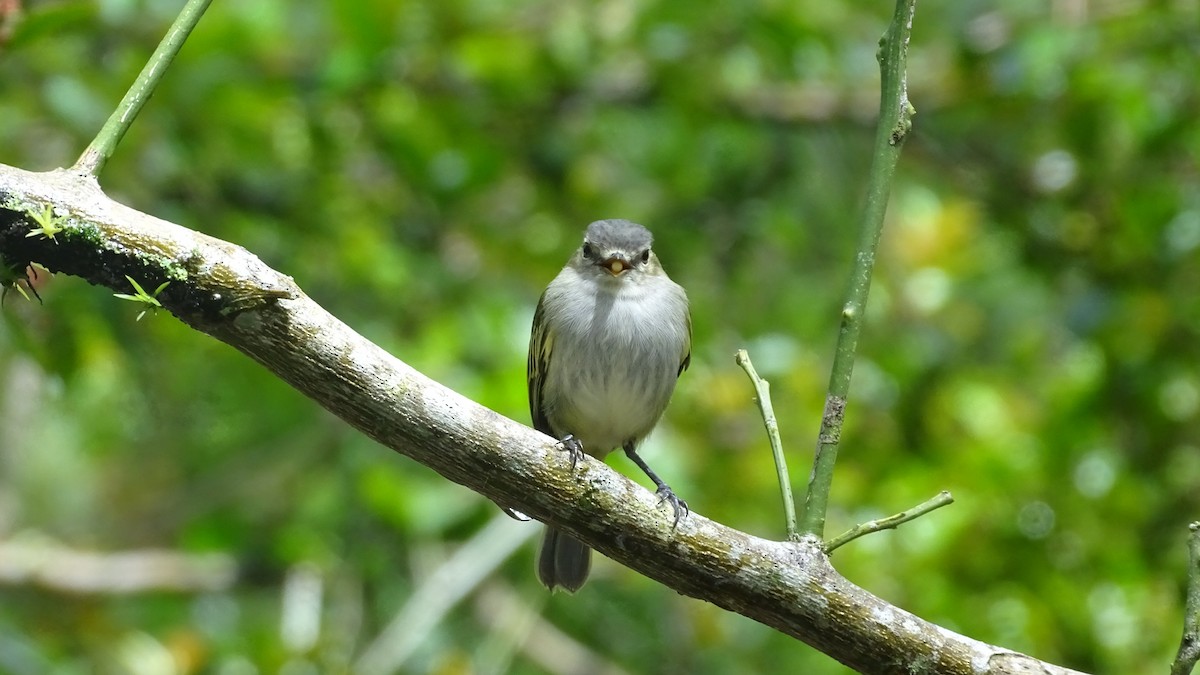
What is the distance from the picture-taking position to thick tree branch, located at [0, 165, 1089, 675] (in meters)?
2.00

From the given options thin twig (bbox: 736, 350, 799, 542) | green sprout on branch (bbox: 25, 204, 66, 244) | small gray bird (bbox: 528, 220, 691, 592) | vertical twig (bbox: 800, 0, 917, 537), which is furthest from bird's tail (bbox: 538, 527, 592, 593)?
green sprout on branch (bbox: 25, 204, 66, 244)

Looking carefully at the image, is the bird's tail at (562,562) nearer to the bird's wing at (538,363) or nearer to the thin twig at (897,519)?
the bird's wing at (538,363)

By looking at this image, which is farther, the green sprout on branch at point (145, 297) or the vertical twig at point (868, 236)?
the vertical twig at point (868, 236)

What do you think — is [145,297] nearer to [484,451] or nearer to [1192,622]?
[484,451]

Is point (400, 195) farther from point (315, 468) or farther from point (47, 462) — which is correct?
point (47, 462)

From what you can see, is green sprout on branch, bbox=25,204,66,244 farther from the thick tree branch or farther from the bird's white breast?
the bird's white breast

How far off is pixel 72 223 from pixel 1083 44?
14.0 ft

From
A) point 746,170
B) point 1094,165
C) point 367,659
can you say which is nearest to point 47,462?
point 367,659

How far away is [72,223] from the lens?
1.95m

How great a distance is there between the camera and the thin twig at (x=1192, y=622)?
2.05 metres

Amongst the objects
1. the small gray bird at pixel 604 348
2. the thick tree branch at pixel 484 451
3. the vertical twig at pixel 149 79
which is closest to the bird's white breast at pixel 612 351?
the small gray bird at pixel 604 348

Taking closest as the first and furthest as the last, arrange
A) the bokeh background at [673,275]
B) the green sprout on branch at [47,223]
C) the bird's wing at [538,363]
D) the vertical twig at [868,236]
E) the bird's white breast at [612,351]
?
the green sprout on branch at [47,223] → the vertical twig at [868,236] → the bird's white breast at [612,351] → the bird's wing at [538,363] → the bokeh background at [673,275]

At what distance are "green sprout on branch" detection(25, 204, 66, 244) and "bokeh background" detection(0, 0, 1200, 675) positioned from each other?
1.65 meters

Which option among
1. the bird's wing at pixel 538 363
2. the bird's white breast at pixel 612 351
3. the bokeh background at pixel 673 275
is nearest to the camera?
the bird's white breast at pixel 612 351
